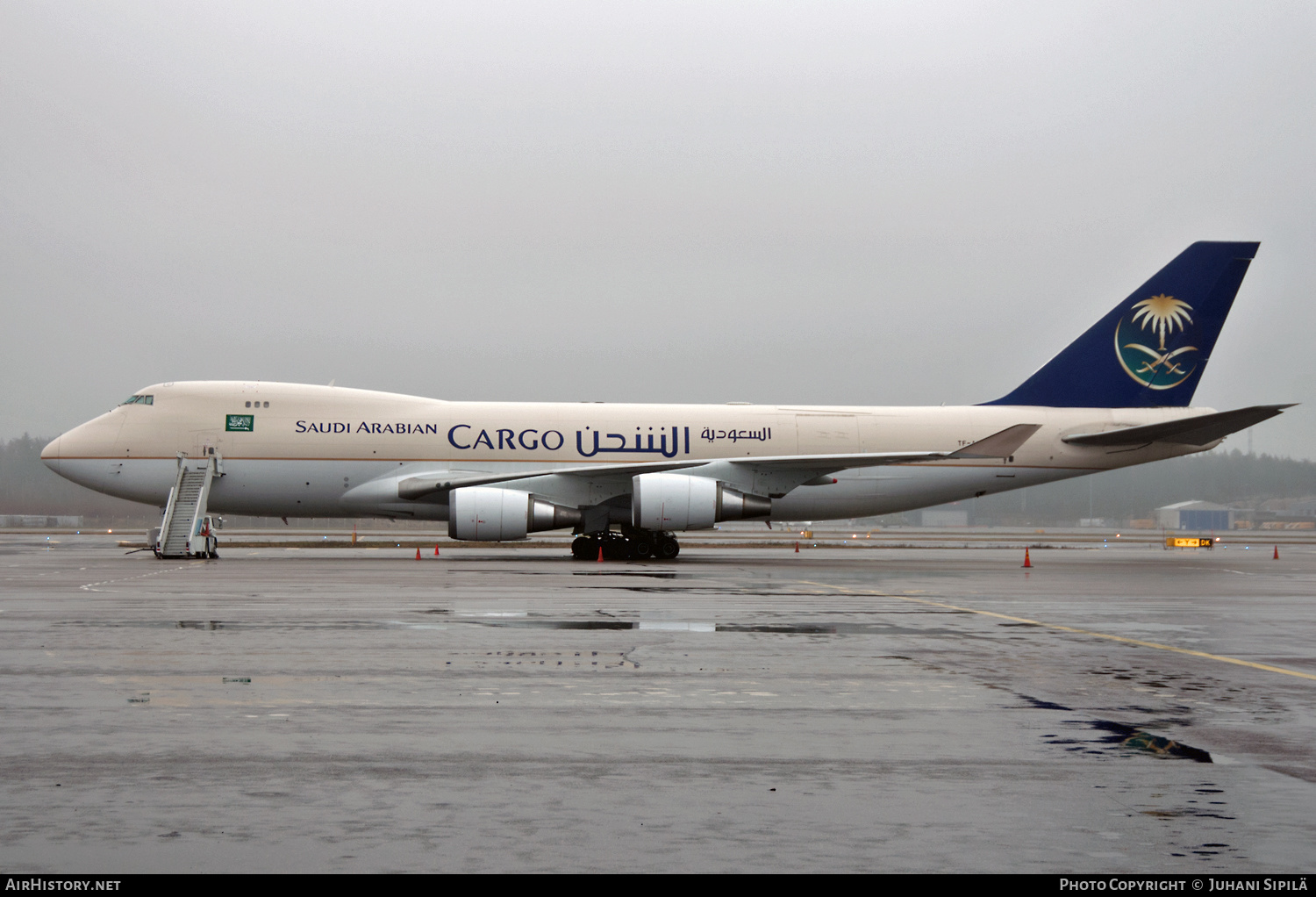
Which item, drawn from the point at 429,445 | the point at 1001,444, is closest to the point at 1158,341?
the point at 1001,444

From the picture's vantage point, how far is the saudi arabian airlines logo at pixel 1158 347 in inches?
1163

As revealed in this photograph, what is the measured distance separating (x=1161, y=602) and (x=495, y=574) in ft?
36.2

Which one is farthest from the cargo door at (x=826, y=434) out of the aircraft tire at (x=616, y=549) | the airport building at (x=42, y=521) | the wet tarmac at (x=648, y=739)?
the airport building at (x=42, y=521)

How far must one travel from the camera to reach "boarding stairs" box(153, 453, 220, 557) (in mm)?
24766

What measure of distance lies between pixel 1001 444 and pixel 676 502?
7.96 metres

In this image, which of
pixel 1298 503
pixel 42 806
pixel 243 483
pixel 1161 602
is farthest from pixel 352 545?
pixel 1298 503

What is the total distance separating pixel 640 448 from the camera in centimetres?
2736

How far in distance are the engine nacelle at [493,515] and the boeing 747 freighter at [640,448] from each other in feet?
0.14

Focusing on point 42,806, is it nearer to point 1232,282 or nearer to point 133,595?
point 133,595

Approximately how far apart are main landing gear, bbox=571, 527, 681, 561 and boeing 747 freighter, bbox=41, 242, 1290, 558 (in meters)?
0.05

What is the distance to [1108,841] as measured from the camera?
3812 millimetres

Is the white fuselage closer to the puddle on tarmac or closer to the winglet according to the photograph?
the winglet

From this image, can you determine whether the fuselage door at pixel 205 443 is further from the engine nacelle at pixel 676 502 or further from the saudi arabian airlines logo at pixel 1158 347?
the saudi arabian airlines logo at pixel 1158 347

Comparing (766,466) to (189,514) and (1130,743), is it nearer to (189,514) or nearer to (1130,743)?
(189,514)
